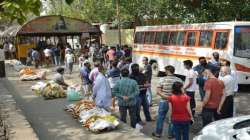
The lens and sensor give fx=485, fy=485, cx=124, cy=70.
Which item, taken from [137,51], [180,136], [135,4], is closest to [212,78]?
[180,136]

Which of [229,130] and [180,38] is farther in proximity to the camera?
[180,38]

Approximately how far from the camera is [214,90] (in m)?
9.24

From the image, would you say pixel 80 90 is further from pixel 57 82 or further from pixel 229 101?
pixel 229 101

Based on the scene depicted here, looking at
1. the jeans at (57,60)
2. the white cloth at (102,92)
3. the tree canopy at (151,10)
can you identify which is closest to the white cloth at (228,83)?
the white cloth at (102,92)

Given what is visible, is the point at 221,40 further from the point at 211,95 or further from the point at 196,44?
the point at 211,95

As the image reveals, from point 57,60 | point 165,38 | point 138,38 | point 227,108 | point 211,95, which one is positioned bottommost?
point 57,60

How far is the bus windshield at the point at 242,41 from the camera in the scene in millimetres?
17163

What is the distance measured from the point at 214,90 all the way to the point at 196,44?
34.4 ft

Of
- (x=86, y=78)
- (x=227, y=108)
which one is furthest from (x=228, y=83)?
(x=86, y=78)

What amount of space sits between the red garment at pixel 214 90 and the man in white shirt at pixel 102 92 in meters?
2.98

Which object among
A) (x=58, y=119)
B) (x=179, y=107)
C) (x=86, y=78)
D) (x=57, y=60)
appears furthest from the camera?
(x=57, y=60)

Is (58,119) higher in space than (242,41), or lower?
lower

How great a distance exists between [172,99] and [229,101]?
183 centimetres

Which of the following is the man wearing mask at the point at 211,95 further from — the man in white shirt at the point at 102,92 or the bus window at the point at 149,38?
the bus window at the point at 149,38
